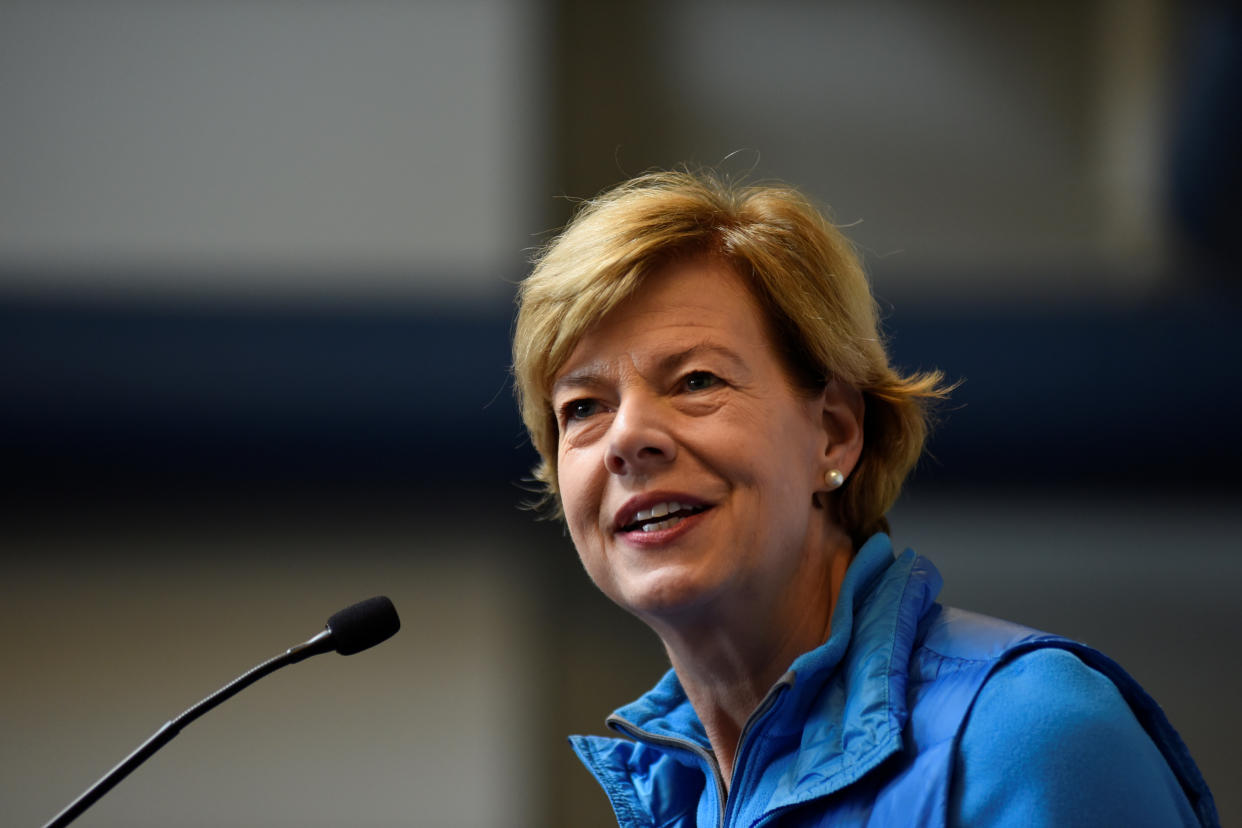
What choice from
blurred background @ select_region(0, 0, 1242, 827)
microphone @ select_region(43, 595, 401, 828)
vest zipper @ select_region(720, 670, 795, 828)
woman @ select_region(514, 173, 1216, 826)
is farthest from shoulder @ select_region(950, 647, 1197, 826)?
blurred background @ select_region(0, 0, 1242, 827)

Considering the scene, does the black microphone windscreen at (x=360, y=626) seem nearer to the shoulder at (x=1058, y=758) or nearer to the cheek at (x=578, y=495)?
the cheek at (x=578, y=495)

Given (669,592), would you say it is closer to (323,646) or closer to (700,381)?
(700,381)

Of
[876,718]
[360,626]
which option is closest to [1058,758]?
[876,718]

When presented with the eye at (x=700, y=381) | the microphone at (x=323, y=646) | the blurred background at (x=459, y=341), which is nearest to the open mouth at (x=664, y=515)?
the eye at (x=700, y=381)

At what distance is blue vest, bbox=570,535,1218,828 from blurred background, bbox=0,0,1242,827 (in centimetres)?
197

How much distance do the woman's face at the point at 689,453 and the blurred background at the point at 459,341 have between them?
75.7 inches

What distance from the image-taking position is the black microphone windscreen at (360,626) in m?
1.05

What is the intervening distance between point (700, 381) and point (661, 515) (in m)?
0.14

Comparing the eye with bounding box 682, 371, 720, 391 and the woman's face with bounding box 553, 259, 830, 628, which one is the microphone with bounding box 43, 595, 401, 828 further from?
the eye with bounding box 682, 371, 720, 391

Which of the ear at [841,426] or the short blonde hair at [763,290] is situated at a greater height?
the short blonde hair at [763,290]

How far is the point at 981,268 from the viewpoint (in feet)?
10.4

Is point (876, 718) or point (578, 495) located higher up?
point (578, 495)

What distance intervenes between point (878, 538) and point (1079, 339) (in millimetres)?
2109

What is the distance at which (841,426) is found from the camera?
119 centimetres
